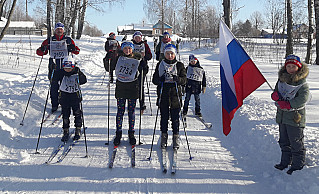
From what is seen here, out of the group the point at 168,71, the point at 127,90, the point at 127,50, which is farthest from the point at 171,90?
the point at 127,50

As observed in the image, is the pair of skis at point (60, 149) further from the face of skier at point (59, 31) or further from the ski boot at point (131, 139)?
the face of skier at point (59, 31)

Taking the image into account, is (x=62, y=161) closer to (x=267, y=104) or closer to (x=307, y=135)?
(x=307, y=135)

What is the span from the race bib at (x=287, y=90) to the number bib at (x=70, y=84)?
156 inches

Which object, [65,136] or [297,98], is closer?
[297,98]

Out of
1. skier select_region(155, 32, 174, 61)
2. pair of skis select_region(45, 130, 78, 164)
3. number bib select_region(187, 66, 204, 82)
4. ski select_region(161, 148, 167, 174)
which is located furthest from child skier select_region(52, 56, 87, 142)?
skier select_region(155, 32, 174, 61)

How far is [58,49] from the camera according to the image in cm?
731

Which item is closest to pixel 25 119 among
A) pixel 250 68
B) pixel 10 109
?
pixel 10 109

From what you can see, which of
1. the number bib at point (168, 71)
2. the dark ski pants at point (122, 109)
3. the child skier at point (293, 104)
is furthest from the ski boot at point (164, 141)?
the child skier at point (293, 104)

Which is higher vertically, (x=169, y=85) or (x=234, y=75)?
(x=234, y=75)

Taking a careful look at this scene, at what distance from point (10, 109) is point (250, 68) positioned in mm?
5956

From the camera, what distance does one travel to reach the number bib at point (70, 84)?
568 centimetres

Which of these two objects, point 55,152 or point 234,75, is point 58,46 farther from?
point 234,75

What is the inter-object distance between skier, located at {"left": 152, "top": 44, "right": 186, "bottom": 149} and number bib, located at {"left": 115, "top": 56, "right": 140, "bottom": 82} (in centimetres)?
44

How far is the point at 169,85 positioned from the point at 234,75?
1282mm
